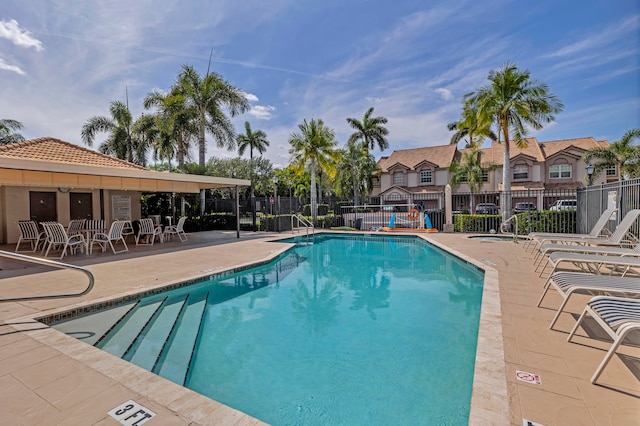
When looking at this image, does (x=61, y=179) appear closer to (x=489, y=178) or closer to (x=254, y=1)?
(x=254, y=1)

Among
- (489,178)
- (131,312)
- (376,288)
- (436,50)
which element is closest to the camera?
(131,312)

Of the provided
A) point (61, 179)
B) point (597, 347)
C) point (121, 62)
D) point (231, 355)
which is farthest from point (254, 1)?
point (597, 347)

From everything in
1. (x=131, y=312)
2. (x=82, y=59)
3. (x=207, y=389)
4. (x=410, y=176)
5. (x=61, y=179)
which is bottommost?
(x=207, y=389)

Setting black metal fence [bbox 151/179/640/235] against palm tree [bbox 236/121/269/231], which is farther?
palm tree [bbox 236/121/269/231]

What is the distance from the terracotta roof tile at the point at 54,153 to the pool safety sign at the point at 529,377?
12380 mm

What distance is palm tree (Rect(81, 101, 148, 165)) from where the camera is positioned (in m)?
22.9

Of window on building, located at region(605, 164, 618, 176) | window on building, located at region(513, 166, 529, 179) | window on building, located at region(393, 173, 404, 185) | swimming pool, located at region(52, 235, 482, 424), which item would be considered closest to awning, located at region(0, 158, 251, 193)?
swimming pool, located at region(52, 235, 482, 424)

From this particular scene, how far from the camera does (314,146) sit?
19.9 m

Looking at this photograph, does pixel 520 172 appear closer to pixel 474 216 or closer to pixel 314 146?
pixel 474 216

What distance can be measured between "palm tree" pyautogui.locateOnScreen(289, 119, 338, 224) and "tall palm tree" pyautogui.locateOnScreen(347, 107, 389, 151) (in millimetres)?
13071

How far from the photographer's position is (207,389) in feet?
11.0

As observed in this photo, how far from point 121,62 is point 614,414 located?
16382mm

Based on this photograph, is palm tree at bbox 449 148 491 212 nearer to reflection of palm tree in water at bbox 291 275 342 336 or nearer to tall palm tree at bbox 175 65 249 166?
tall palm tree at bbox 175 65 249 166

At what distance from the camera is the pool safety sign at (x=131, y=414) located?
2.20 meters
